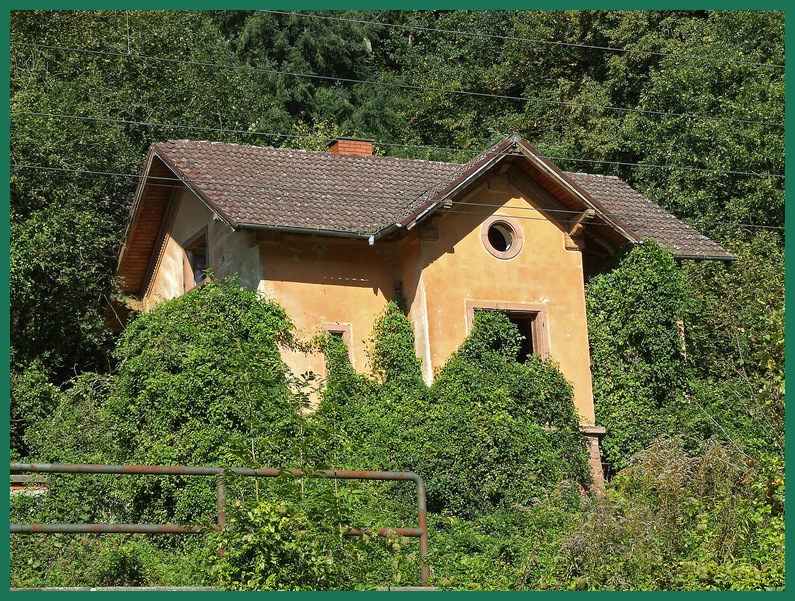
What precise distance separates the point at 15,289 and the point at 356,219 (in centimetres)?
796

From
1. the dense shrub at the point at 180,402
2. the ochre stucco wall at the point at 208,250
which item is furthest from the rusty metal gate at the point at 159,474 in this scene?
the ochre stucco wall at the point at 208,250

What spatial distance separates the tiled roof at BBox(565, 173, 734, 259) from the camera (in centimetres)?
2283

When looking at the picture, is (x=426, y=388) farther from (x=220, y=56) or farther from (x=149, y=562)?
(x=220, y=56)

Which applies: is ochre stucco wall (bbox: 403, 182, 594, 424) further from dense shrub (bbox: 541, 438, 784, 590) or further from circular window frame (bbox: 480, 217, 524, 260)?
dense shrub (bbox: 541, 438, 784, 590)

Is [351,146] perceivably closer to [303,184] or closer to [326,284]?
[303,184]

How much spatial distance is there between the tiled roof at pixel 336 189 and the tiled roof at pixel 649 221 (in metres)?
0.02

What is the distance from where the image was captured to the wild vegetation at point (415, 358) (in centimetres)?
1302

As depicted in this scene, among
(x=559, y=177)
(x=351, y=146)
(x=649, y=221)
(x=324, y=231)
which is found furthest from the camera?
(x=351, y=146)

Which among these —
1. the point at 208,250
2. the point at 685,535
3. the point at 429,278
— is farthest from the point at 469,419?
the point at 208,250

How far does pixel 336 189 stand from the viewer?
72.1 feet

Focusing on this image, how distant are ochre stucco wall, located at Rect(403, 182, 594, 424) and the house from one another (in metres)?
0.02

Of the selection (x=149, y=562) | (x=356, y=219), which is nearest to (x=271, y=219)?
(x=356, y=219)

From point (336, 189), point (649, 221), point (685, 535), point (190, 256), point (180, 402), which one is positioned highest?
point (336, 189)

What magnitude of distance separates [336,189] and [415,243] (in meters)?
2.42
